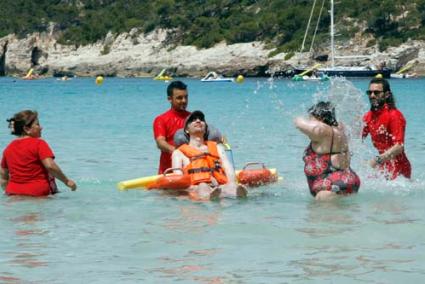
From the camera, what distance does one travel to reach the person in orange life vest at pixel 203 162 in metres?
9.77

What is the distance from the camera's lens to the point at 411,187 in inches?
422

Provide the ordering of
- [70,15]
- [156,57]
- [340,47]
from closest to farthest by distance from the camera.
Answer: [340,47], [156,57], [70,15]

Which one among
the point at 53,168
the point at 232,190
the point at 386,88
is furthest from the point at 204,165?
the point at 386,88

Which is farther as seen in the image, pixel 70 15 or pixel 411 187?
pixel 70 15

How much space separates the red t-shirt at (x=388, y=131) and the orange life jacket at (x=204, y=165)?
1430 millimetres

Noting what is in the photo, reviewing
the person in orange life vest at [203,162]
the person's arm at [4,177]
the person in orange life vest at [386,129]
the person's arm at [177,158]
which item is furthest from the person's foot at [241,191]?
the person's arm at [4,177]

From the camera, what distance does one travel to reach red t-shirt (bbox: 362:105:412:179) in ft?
31.9

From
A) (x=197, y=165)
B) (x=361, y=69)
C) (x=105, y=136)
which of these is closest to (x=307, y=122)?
(x=197, y=165)

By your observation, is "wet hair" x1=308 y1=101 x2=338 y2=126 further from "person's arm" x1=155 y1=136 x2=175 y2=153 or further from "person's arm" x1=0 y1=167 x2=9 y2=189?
"person's arm" x1=0 y1=167 x2=9 y2=189

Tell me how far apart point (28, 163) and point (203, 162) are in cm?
161

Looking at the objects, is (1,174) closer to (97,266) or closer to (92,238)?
(92,238)

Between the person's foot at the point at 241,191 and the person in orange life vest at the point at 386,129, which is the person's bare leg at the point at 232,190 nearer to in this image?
the person's foot at the point at 241,191

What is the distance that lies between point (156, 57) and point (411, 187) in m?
96.3

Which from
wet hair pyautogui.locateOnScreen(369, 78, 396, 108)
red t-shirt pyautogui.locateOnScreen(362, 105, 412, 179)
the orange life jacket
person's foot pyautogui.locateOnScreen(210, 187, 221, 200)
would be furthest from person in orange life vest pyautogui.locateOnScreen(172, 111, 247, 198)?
wet hair pyautogui.locateOnScreen(369, 78, 396, 108)
